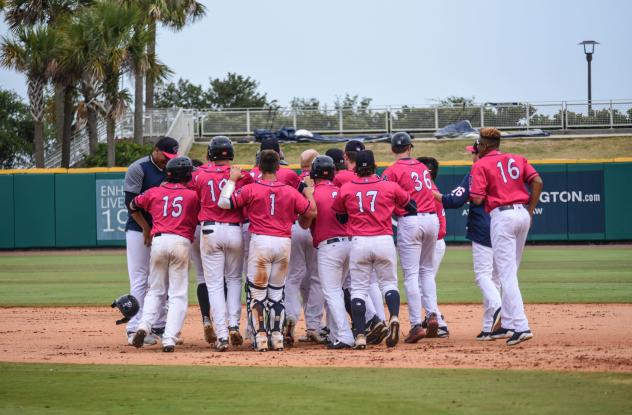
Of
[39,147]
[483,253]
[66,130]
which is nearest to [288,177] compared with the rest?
[483,253]

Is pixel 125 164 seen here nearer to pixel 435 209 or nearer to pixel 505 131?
pixel 505 131

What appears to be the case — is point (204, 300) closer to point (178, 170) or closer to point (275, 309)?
point (275, 309)

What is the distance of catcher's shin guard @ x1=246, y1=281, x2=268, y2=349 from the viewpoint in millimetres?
9484

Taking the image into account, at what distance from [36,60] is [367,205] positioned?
26945 millimetres

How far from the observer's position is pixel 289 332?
10031 mm

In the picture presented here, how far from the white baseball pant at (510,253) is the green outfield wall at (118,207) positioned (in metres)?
19.3

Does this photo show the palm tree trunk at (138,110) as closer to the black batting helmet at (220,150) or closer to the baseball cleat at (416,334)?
the black batting helmet at (220,150)

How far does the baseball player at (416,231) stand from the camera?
10.1m

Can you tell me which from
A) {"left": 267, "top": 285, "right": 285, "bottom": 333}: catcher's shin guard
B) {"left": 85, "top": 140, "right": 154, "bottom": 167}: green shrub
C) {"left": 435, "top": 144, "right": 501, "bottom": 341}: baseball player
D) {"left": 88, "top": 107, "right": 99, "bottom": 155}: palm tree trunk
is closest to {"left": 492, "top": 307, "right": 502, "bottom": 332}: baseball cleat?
{"left": 435, "top": 144, "right": 501, "bottom": 341}: baseball player

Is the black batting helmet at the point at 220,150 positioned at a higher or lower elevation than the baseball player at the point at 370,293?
higher

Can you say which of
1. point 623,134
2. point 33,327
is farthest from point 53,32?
point 33,327

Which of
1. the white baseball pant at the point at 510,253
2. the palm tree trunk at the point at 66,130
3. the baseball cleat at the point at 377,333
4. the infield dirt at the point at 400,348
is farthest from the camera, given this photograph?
the palm tree trunk at the point at 66,130

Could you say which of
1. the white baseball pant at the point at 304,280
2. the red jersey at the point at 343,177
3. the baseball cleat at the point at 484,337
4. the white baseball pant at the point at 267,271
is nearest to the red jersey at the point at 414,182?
the red jersey at the point at 343,177

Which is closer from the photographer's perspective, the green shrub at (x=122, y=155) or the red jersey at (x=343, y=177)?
the red jersey at (x=343, y=177)
